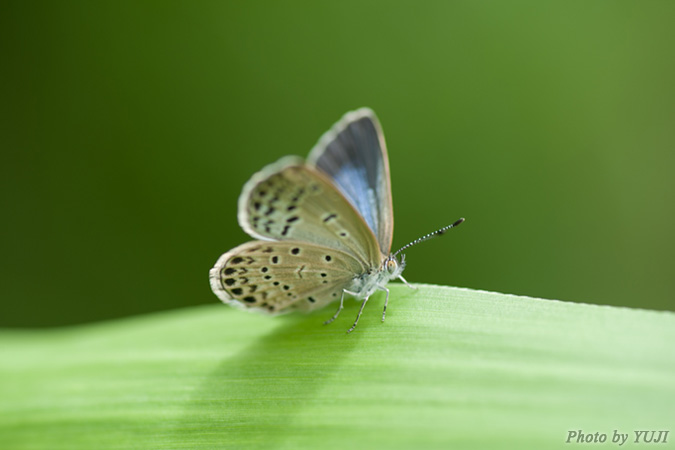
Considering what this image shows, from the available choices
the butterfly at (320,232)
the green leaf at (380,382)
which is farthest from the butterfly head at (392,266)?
the green leaf at (380,382)

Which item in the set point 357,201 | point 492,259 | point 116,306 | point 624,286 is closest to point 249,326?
point 357,201

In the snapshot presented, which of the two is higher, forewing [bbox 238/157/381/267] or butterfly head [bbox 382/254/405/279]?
forewing [bbox 238/157/381/267]

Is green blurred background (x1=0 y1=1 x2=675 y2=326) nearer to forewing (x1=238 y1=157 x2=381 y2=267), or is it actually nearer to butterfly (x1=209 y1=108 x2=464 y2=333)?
butterfly (x1=209 y1=108 x2=464 y2=333)

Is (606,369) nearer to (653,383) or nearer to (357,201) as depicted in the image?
(653,383)

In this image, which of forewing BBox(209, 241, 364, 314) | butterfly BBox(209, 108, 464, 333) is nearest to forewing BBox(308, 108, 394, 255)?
butterfly BBox(209, 108, 464, 333)

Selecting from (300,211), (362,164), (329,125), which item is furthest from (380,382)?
(329,125)

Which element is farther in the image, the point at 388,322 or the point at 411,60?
the point at 411,60
